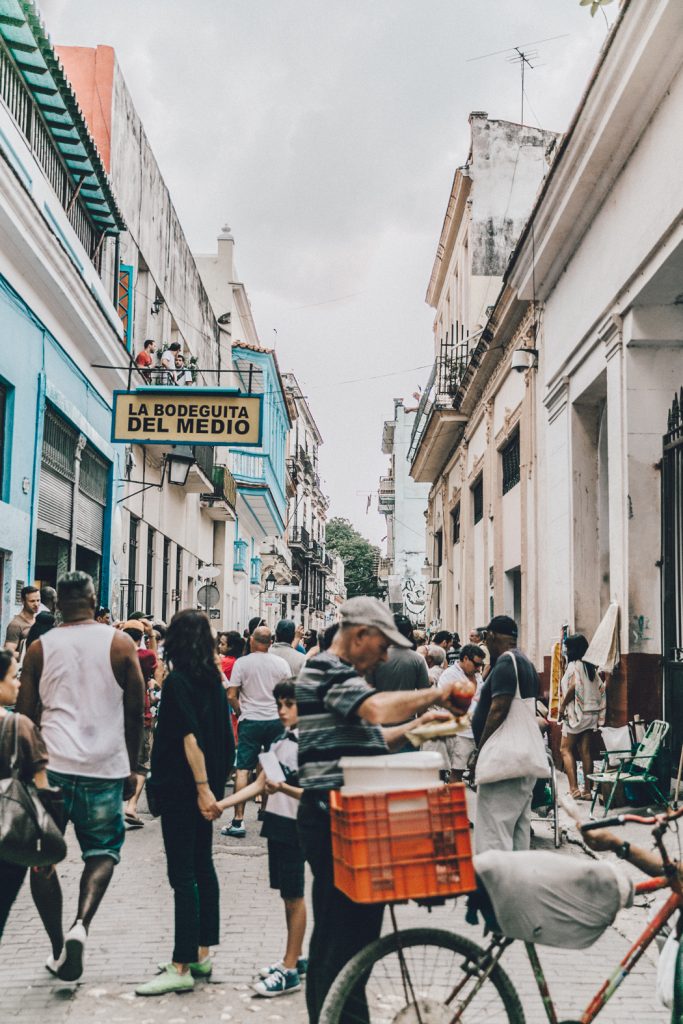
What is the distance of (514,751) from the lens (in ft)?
21.3

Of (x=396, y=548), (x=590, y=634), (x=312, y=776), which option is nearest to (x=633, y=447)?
(x=590, y=634)

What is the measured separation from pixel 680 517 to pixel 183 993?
7083 millimetres

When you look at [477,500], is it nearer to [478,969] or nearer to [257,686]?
[257,686]

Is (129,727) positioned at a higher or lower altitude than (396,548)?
lower

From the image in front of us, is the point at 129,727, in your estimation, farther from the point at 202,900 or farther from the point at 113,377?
the point at 113,377

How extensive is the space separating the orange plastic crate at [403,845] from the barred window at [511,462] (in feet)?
50.3

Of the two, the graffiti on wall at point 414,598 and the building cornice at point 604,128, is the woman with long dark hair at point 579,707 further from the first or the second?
the graffiti on wall at point 414,598

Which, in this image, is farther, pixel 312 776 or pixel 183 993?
pixel 183 993

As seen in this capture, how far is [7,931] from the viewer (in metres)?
6.36

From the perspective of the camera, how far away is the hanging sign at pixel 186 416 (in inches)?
614

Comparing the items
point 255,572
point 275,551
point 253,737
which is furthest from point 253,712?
point 275,551

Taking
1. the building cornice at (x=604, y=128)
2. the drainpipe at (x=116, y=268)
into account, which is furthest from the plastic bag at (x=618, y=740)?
the drainpipe at (x=116, y=268)

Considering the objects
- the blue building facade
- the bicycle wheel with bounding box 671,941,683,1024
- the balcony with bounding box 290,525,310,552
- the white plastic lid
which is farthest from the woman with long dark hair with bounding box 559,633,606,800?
the balcony with bounding box 290,525,310,552

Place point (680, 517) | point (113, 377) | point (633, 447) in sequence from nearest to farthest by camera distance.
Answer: point (680, 517)
point (633, 447)
point (113, 377)
